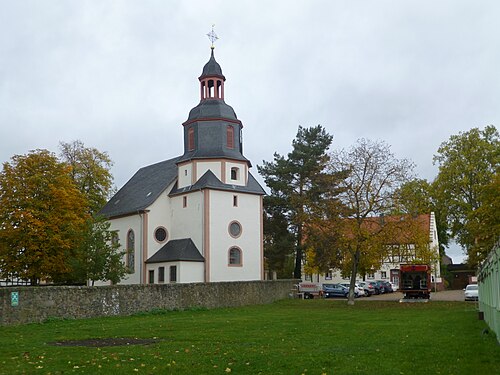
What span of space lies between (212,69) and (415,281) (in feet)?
75.3

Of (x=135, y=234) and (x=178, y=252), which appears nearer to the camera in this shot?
(x=178, y=252)

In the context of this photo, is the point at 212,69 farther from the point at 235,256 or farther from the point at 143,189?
the point at 235,256

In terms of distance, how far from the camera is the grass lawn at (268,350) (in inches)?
471

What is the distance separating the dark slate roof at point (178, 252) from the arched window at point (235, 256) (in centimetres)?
244

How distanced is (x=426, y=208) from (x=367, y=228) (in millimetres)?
28306

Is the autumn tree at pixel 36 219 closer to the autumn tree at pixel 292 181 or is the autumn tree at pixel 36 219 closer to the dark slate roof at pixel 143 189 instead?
the dark slate roof at pixel 143 189

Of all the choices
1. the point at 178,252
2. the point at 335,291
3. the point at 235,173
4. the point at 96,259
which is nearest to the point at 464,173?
the point at 335,291

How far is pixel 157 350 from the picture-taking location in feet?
49.6

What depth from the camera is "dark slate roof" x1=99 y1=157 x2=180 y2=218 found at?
51075 millimetres

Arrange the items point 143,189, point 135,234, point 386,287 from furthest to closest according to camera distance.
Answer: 1. point 386,287
2. point 143,189
3. point 135,234

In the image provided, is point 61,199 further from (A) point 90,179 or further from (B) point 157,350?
(B) point 157,350

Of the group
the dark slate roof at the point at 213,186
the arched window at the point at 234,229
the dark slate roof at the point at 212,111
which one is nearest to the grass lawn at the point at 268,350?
the arched window at the point at 234,229

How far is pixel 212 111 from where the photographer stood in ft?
163

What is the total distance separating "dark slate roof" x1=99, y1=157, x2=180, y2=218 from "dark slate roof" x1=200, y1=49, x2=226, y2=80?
25.4 ft
